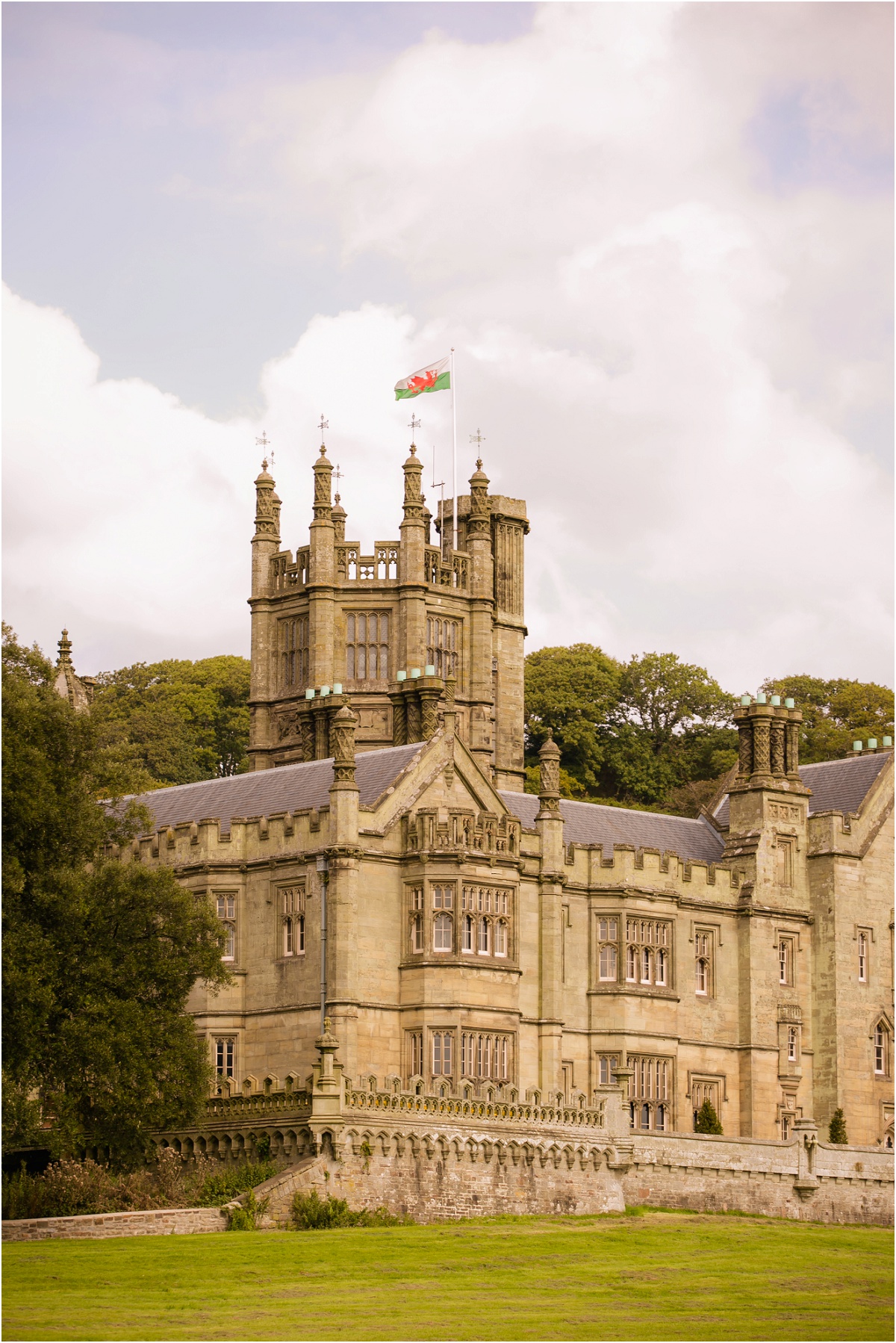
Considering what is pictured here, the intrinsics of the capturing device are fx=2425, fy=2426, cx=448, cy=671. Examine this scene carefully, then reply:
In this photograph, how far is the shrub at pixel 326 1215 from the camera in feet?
177

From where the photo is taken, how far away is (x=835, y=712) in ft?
374

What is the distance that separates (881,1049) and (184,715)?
168 ft

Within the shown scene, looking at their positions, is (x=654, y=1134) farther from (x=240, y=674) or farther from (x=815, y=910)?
(x=240, y=674)

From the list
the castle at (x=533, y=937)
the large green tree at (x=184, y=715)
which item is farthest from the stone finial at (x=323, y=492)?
the large green tree at (x=184, y=715)

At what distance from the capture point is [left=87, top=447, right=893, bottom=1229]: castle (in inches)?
2549

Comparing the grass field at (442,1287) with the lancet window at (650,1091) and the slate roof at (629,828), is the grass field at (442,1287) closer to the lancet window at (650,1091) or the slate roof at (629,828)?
the lancet window at (650,1091)

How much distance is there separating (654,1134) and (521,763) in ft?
118

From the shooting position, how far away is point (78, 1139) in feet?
184

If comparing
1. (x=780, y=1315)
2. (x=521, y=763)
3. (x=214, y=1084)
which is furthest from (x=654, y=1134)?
(x=521, y=763)

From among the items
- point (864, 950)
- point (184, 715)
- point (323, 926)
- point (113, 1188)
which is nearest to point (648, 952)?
point (864, 950)

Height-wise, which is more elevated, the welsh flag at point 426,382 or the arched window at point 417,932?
the welsh flag at point 426,382

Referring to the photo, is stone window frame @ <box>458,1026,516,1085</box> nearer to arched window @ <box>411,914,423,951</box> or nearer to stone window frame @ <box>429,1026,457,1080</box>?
stone window frame @ <box>429,1026,457,1080</box>

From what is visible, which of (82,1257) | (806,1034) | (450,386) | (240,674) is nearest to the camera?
(82,1257)

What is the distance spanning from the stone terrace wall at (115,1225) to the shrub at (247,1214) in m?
0.20
